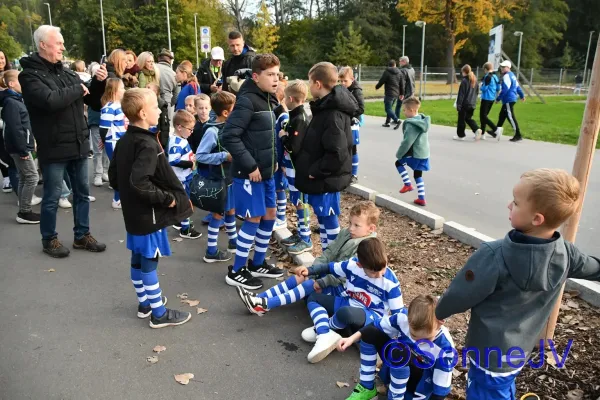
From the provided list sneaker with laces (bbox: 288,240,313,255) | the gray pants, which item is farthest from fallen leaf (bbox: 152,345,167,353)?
the gray pants

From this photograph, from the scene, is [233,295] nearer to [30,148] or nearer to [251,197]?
[251,197]

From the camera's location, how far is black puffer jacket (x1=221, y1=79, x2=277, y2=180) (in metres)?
4.44

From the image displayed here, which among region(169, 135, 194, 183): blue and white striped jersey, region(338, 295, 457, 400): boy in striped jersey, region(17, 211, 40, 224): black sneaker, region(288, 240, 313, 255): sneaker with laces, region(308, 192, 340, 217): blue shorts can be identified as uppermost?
region(169, 135, 194, 183): blue and white striped jersey

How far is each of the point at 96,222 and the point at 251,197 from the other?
11.0 feet

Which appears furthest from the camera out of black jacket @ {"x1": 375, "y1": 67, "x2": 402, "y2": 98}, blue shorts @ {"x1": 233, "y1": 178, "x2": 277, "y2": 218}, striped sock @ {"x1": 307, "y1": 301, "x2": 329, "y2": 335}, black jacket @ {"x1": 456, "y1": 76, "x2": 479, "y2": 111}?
black jacket @ {"x1": 375, "y1": 67, "x2": 402, "y2": 98}

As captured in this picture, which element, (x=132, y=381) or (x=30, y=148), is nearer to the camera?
(x=132, y=381)

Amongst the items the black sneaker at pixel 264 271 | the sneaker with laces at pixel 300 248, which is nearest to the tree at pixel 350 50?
the sneaker with laces at pixel 300 248

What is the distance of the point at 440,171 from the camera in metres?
9.75

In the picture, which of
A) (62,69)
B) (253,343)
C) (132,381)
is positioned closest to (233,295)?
(253,343)

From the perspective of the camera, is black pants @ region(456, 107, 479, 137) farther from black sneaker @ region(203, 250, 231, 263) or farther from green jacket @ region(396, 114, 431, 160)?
black sneaker @ region(203, 250, 231, 263)

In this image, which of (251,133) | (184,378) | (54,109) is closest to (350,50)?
(54,109)

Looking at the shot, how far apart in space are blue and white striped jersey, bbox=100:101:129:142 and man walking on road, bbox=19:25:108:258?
40.0 inches

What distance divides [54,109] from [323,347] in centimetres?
359

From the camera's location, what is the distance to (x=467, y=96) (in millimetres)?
12898
